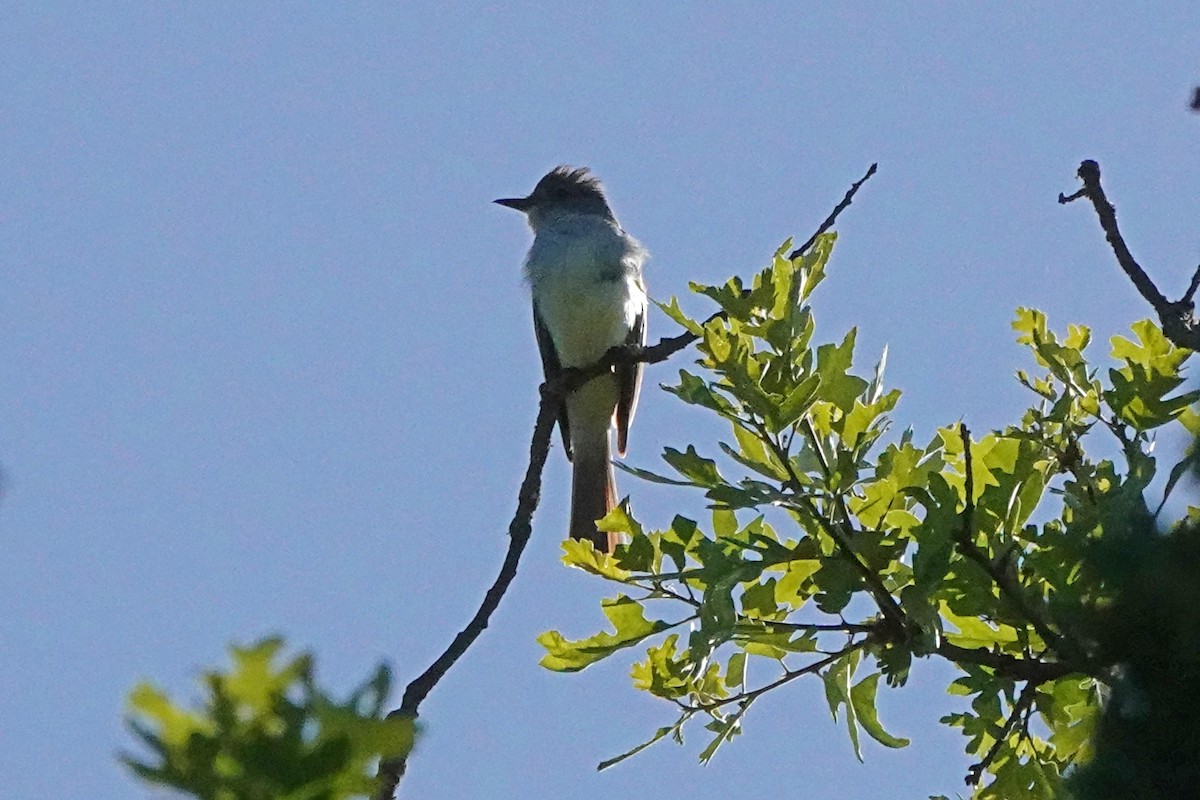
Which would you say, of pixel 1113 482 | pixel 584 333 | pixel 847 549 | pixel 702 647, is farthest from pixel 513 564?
pixel 584 333

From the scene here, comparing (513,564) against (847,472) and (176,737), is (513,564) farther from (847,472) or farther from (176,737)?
(176,737)

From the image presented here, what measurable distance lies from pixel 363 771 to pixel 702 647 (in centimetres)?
233

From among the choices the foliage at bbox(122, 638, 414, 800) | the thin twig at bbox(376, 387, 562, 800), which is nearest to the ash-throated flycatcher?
the thin twig at bbox(376, 387, 562, 800)

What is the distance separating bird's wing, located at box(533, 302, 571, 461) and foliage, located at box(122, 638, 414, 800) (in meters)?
7.93

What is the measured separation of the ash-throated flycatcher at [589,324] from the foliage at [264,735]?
7.16 metres

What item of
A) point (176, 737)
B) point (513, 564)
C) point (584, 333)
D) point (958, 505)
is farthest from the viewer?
point (584, 333)

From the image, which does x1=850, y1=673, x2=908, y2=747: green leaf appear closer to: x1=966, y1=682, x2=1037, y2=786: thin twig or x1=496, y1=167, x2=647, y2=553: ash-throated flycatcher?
x1=966, y1=682, x2=1037, y2=786: thin twig

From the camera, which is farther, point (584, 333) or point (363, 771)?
point (584, 333)

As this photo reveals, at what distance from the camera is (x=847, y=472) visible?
3.52 metres

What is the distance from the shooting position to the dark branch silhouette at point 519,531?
2.76 meters

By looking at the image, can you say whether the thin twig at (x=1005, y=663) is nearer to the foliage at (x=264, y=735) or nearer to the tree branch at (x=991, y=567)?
the tree branch at (x=991, y=567)

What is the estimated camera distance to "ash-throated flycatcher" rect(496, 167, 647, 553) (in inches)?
345

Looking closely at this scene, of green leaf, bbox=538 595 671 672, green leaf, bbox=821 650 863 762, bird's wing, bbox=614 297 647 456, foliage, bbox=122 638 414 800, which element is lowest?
foliage, bbox=122 638 414 800

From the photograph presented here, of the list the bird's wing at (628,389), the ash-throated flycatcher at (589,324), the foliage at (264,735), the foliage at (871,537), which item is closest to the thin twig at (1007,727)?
the foliage at (871,537)
